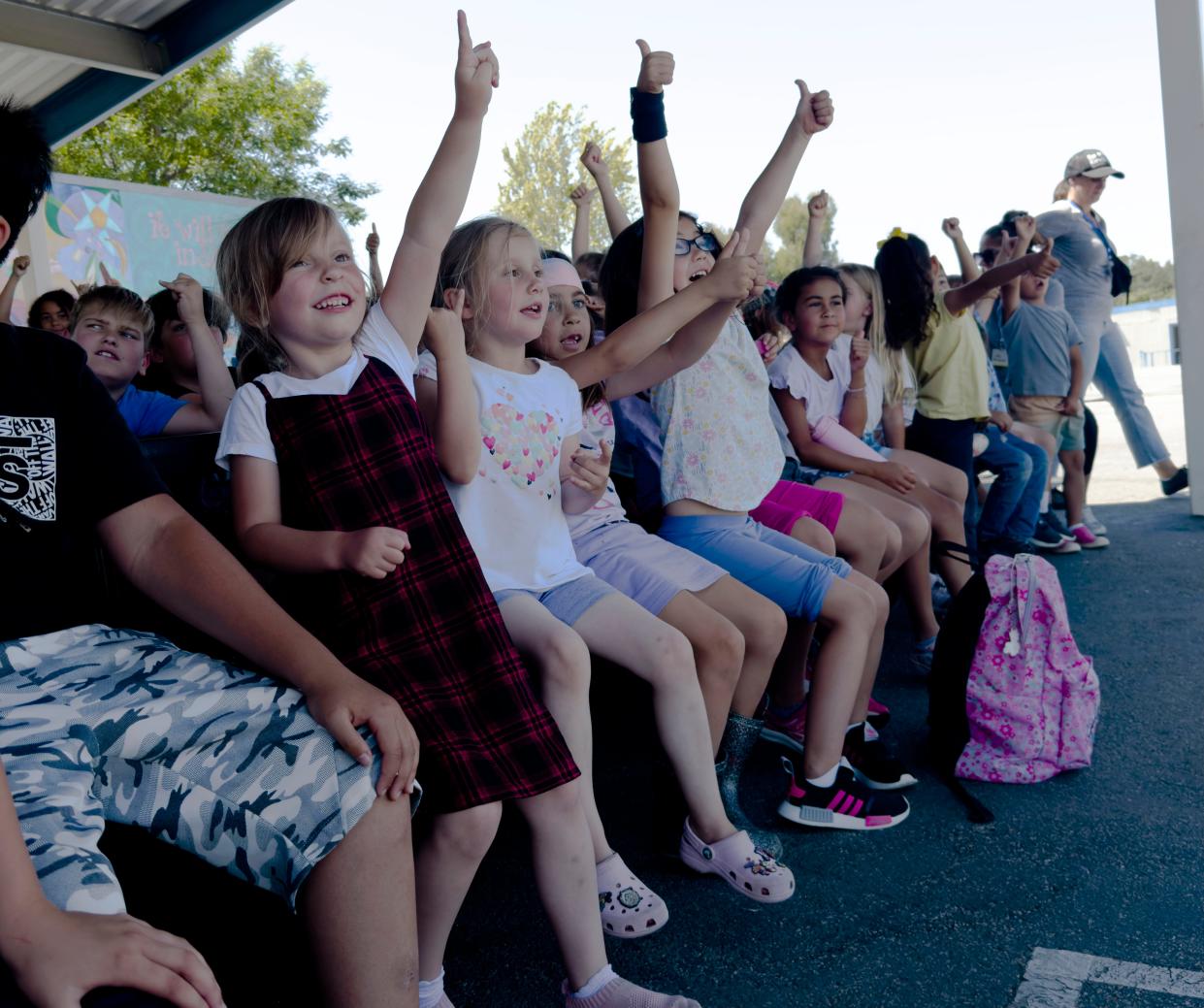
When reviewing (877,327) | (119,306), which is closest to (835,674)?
(119,306)

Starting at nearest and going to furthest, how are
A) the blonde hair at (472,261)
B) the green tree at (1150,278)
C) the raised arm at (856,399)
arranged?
the blonde hair at (472,261) → the raised arm at (856,399) → the green tree at (1150,278)

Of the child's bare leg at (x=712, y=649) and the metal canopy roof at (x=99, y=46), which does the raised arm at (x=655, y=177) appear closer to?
the child's bare leg at (x=712, y=649)

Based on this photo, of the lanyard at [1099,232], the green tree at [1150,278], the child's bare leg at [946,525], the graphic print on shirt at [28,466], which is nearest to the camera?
the graphic print on shirt at [28,466]

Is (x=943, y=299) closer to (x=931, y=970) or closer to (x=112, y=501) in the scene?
(x=931, y=970)

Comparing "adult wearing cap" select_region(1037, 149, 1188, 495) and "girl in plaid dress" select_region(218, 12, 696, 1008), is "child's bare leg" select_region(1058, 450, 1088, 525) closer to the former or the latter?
"adult wearing cap" select_region(1037, 149, 1188, 495)

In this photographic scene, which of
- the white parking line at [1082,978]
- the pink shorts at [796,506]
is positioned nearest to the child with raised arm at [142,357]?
the pink shorts at [796,506]

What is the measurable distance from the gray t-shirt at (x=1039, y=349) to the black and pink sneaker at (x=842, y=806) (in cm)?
416

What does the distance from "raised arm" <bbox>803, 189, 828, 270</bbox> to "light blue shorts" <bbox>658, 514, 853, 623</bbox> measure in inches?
94.3

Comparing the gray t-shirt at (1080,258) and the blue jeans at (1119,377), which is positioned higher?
the gray t-shirt at (1080,258)

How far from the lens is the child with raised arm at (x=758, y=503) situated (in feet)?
9.51

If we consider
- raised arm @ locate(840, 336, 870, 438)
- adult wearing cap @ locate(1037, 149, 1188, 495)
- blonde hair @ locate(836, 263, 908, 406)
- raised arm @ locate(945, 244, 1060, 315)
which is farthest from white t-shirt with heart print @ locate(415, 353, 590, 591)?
adult wearing cap @ locate(1037, 149, 1188, 495)

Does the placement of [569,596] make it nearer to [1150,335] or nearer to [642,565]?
[642,565]

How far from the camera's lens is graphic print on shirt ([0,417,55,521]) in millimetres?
1573

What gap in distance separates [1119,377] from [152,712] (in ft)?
23.1
